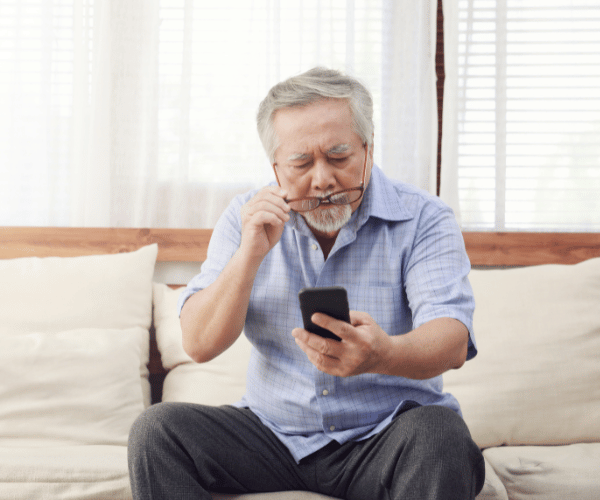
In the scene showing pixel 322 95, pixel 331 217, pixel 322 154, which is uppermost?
pixel 322 95

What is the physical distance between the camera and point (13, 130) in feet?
6.28

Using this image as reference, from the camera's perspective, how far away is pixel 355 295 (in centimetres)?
112

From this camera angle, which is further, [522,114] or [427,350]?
[522,114]

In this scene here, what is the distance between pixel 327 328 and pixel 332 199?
38 centimetres

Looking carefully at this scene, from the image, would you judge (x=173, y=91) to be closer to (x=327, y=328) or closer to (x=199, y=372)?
(x=199, y=372)

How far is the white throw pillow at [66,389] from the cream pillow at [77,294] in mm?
89

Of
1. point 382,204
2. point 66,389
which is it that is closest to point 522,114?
point 382,204

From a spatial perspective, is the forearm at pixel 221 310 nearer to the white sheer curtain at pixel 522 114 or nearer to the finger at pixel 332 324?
the finger at pixel 332 324

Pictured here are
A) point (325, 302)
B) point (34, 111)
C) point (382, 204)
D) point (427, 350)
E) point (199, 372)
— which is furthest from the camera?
point (34, 111)

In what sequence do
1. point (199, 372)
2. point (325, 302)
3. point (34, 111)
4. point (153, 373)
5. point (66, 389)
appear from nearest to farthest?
1. point (325, 302)
2. point (66, 389)
3. point (199, 372)
4. point (153, 373)
5. point (34, 111)

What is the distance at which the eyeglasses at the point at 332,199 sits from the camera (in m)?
→ 1.13

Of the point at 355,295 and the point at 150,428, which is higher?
the point at 355,295

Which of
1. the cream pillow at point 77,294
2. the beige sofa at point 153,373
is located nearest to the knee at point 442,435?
the beige sofa at point 153,373

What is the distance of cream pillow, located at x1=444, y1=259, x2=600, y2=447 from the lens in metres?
1.45
